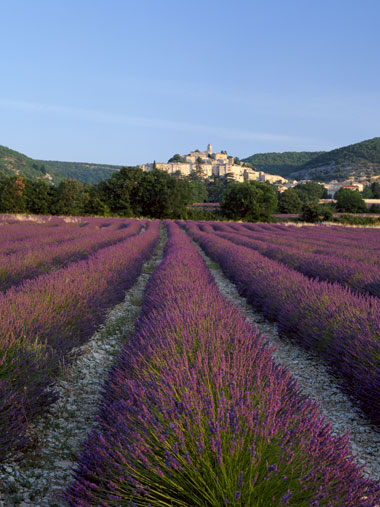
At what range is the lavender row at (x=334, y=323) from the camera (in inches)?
100

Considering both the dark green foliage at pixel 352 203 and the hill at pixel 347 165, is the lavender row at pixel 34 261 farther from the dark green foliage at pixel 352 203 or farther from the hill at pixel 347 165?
the hill at pixel 347 165

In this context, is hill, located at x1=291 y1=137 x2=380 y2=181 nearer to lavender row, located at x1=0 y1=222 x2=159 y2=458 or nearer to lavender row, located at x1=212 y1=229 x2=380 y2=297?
lavender row, located at x1=212 y1=229 x2=380 y2=297

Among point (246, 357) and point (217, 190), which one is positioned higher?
point (217, 190)

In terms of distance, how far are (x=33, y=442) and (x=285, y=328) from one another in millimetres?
2938

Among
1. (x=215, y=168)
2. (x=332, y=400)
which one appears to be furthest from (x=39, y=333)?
(x=215, y=168)

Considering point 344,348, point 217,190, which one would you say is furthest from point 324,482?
point 217,190

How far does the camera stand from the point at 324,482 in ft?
3.79

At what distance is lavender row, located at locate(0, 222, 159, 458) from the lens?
6.21 ft

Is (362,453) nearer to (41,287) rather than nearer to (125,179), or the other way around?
(41,287)

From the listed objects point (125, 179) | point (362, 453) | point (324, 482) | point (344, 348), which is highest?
point (125, 179)

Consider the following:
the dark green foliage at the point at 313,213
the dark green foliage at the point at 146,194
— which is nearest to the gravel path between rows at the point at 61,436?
the dark green foliage at the point at 313,213

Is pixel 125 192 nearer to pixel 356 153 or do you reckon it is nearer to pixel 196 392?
pixel 196 392

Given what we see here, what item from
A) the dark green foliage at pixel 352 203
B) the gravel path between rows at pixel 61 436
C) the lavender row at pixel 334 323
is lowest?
the gravel path between rows at pixel 61 436

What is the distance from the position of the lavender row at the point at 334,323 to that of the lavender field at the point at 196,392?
18mm
